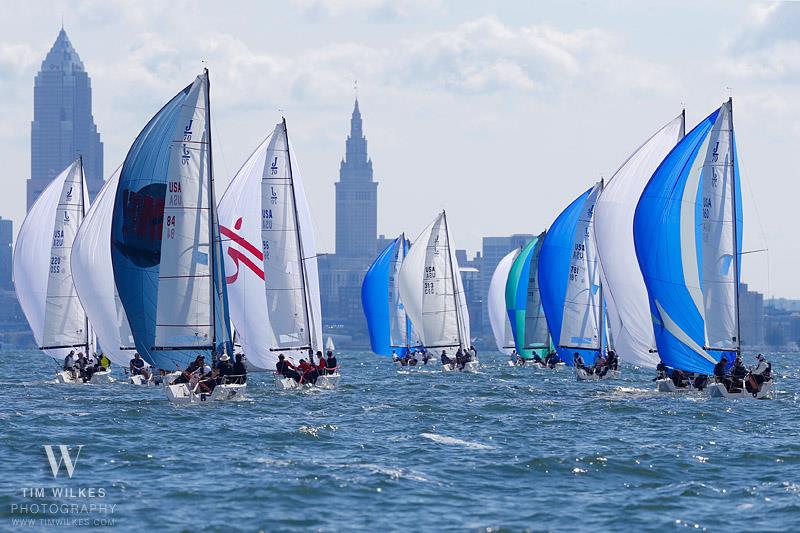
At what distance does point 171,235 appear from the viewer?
113 ft

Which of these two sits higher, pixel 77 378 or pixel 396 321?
pixel 396 321

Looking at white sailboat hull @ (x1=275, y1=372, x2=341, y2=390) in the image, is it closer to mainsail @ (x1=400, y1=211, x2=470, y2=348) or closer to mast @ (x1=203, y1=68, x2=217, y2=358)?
mast @ (x1=203, y1=68, x2=217, y2=358)

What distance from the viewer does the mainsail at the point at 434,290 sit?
224 feet

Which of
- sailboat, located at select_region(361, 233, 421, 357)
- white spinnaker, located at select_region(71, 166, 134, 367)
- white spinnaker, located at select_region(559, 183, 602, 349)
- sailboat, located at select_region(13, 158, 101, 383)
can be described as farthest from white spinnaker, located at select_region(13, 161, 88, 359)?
sailboat, located at select_region(361, 233, 421, 357)

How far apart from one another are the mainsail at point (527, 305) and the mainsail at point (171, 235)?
118ft

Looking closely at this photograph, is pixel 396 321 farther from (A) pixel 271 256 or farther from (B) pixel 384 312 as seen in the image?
(A) pixel 271 256

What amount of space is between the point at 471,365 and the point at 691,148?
27865mm

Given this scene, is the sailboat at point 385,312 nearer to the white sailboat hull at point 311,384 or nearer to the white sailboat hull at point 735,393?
the white sailboat hull at point 311,384

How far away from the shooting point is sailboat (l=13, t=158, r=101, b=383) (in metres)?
49.0

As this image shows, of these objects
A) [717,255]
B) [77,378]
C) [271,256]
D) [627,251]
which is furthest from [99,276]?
[717,255]

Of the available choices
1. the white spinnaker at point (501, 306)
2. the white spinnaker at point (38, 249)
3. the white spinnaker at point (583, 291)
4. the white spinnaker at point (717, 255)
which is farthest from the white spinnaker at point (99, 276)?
the white spinnaker at point (501, 306)

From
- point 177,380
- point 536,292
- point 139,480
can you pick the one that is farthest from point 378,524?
point 536,292

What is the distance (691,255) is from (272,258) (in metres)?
11.8

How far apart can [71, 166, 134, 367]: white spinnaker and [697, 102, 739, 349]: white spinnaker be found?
16261 mm
